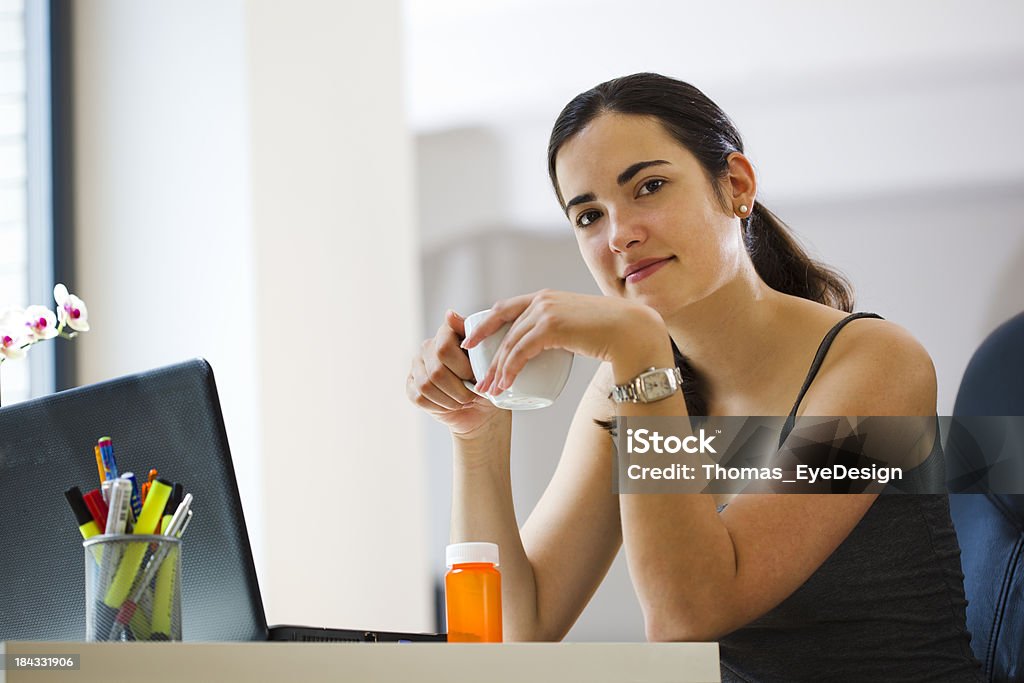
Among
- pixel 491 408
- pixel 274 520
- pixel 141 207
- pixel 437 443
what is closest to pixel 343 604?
pixel 274 520

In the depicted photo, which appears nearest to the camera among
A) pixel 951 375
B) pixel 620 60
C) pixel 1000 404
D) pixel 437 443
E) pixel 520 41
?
pixel 1000 404

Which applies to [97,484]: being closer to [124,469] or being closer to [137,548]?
[124,469]

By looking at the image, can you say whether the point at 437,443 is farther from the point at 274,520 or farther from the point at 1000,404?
the point at 1000,404

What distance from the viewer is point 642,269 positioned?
4.48ft

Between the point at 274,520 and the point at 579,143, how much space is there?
1.00 metres

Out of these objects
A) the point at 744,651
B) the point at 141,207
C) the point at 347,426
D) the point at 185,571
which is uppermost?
the point at 141,207

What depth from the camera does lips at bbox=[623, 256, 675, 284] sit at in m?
1.36

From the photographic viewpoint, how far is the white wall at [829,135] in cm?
160

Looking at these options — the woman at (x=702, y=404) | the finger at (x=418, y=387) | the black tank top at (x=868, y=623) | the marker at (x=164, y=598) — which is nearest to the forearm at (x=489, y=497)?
the woman at (x=702, y=404)

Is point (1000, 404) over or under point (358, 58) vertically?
under

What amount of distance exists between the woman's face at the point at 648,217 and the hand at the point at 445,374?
325 millimetres

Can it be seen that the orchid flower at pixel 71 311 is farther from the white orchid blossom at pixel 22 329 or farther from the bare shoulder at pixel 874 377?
the bare shoulder at pixel 874 377

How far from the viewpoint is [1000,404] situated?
143 cm

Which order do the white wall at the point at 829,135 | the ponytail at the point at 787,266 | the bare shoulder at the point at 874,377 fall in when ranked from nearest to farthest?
the bare shoulder at the point at 874,377
the ponytail at the point at 787,266
the white wall at the point at 829,135
